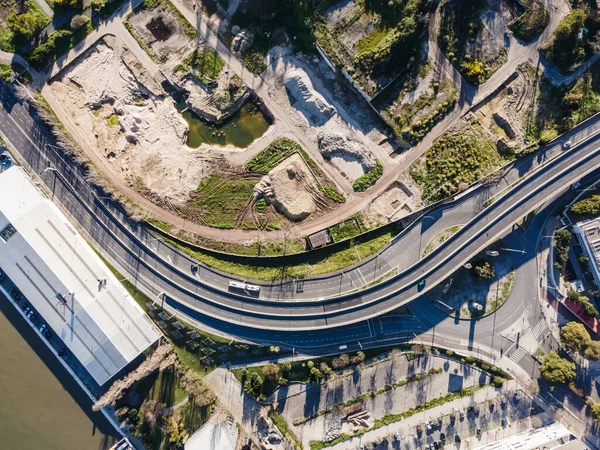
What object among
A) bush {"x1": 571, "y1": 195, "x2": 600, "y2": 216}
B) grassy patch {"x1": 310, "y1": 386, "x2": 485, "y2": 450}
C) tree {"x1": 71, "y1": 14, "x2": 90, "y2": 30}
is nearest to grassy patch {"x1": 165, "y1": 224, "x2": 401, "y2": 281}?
grassy patch {"x1": 310, "y1": 386, "x2": 485, "y2": 450}

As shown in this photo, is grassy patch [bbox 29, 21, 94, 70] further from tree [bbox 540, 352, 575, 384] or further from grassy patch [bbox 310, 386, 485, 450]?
tree [bbox 540, 352, 575, 384]

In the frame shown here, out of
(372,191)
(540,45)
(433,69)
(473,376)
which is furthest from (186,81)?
(473,376)

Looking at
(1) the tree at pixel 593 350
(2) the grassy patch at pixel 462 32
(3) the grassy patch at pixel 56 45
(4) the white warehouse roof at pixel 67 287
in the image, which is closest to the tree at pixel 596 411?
(1) the tree at pixel 593 350

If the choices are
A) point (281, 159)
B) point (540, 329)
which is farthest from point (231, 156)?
point (540, 329)

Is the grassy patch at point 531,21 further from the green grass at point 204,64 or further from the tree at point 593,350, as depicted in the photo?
the tree at point 593,350

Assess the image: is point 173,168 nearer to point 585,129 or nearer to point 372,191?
point 372,191
